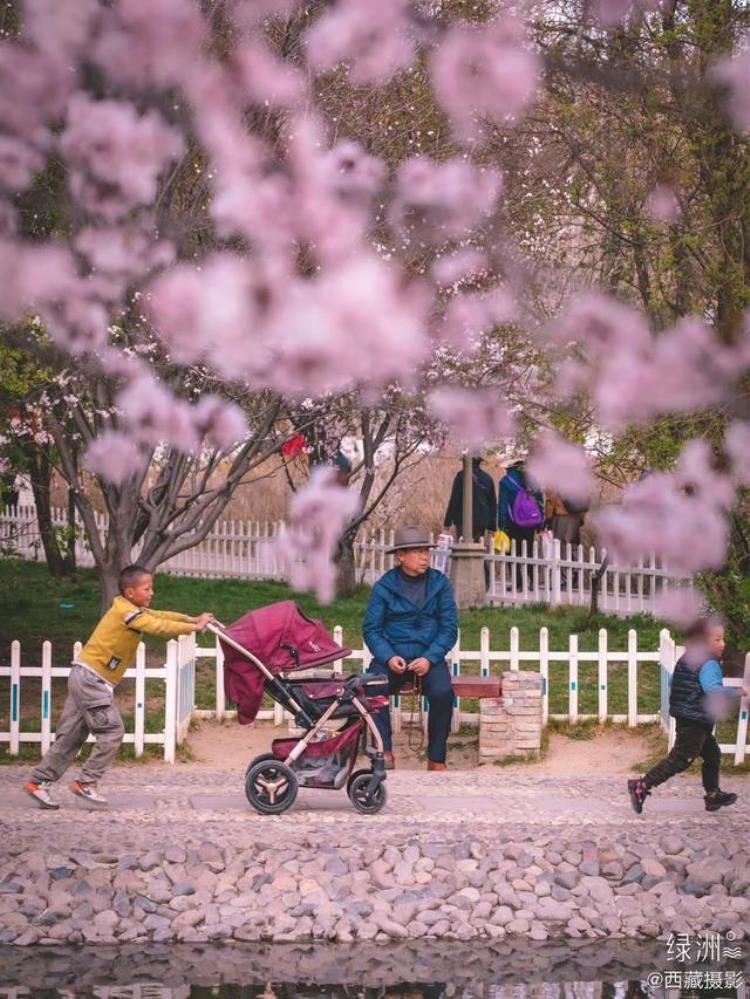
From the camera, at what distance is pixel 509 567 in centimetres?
2016

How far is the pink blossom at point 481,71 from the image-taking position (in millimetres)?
10297

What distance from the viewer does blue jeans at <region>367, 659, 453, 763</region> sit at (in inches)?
418

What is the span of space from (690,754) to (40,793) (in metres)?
3.60

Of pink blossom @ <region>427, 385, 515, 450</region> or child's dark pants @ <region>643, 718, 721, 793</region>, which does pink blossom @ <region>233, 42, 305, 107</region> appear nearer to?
pink blossom @ <region>427, 385, 515, 450</region>

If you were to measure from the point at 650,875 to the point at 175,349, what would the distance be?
634cm

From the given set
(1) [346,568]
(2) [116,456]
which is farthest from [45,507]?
(2) [116,456]

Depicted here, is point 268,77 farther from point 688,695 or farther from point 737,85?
point 688,695

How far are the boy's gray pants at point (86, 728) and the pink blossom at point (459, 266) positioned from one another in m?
8.07

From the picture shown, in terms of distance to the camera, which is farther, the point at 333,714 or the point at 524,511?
the point at 524,511

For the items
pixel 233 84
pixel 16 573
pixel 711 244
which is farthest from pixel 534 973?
pixel 16 573

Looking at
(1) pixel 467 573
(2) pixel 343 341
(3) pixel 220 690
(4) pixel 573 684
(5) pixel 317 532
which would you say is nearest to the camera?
(2) pixel 343 341

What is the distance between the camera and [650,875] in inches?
330

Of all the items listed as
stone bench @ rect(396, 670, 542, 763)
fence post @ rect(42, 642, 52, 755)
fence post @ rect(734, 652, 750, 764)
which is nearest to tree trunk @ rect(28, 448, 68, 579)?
fence post @ rect(42, 642, 52, 755)

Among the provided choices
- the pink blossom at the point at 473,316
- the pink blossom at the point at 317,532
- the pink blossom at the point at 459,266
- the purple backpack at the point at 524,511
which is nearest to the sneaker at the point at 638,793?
the pink blossom at the point at 473,316
